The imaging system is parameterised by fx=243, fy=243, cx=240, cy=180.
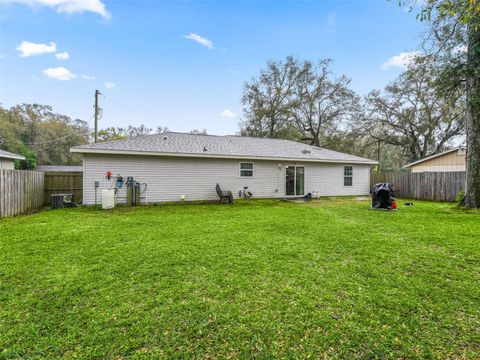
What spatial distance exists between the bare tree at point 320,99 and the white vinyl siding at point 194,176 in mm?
11636

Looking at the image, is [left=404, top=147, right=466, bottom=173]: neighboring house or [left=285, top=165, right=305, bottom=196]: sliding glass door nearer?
[left=285, top=165, right=305, bottom=196]: sliding glass door

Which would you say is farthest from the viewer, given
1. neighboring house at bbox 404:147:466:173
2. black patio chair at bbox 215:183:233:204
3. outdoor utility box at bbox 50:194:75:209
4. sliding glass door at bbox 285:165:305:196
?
neighboring house at bbox 404:147:466:173

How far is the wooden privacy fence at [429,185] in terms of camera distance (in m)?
11.1

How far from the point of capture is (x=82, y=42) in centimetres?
1173

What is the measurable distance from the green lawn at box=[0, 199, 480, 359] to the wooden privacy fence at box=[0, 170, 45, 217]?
239 centimetres

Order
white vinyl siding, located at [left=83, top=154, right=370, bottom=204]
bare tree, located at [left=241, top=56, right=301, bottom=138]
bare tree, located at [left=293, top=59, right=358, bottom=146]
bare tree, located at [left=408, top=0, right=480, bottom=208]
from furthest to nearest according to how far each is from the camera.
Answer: bare tree, located at [left=241, top=56, right=301, bottom=138] → bare tree, located at [left=293, top=59, right=358, bottom=146] → white vinyl siding, located at [left=83, top=154, right=370, bottom=204] → bare tree, located at [left=408, top=0, right=480, bottom=208]

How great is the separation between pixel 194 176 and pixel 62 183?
5468 mm

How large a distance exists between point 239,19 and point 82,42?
7.64m

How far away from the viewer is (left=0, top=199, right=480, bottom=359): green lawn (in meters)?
1.91

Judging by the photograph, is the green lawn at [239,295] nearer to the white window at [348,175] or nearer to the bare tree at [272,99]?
the white window at [348,175]

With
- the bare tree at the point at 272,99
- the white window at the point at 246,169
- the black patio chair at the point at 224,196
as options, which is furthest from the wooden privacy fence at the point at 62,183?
the bare tree at the point at 272,99

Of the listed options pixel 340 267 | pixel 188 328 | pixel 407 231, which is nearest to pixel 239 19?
pixel 407 231

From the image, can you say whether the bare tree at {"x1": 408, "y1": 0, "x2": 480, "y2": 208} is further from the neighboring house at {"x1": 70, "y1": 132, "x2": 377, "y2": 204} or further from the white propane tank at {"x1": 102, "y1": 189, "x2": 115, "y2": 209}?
the white propane tank at {"x1": 102, "y1": 189, "x2": 115, "y2": 209}

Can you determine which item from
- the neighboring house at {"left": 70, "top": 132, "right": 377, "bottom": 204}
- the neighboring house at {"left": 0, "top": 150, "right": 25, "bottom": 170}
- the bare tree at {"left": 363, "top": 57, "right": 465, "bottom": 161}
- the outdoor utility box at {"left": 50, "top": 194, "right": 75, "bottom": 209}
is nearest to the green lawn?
the outdoor utility box at {"left": 50, "top": 194, "right": 75, "bottom": 209}
